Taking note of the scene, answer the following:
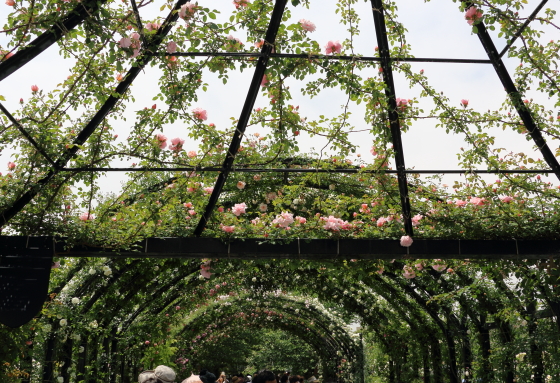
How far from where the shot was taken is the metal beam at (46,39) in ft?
9.89

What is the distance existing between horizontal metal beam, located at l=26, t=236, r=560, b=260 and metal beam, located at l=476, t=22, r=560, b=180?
85 centimetres

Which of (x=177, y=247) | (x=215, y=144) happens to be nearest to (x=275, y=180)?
(x=177, y=247)

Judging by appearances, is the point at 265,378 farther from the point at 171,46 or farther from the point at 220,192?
the point at 171,46

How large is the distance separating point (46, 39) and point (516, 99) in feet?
9.99

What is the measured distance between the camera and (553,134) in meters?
4.24

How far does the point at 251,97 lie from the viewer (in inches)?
149

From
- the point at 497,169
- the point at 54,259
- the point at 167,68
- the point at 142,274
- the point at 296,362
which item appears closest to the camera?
the point at 167,68

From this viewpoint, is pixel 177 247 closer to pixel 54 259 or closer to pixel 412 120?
pixel 54 259

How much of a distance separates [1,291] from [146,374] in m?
1.89

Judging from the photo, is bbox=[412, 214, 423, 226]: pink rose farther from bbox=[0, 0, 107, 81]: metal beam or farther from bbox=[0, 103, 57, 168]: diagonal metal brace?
bbox=[0, 0, 107, 81]: metal beam

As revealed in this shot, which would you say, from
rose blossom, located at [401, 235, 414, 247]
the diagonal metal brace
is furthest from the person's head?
the diagonal metal brace

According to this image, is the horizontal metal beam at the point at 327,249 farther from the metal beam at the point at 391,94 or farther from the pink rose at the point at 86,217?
the metal beam at the point at 391,94

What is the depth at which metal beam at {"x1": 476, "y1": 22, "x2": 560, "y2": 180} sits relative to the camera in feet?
12.2

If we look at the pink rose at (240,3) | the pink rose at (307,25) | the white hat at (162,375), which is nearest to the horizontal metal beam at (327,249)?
the white hat at (162,375)
